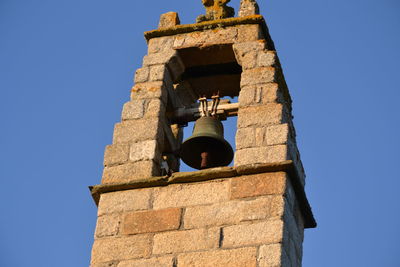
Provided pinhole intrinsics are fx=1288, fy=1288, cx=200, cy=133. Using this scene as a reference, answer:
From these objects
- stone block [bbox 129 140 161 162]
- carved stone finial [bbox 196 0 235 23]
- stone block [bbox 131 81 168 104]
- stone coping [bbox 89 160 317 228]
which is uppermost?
carved stone finial [bbox 196 0 235 23]

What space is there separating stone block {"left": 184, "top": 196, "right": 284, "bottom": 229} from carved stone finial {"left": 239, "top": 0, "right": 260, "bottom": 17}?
224 cm

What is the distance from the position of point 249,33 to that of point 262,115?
1.08 m

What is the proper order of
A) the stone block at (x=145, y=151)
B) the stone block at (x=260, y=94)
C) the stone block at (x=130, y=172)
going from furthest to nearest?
the stone block at (x=260, y=94)
the stone block at (x=145, y=151)
the stone block at (x=130, y=172)

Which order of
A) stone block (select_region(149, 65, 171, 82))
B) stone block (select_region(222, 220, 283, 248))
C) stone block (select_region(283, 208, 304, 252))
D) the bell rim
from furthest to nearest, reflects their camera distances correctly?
1. stone block (select_region(149, 65, 171, 82))
2. the bell rim
3. stone block (select_region(283, 208, 304, 252))
4. stone block (select_region(222, 220, 283, 248))

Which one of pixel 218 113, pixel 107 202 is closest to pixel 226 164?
pixel 218 113

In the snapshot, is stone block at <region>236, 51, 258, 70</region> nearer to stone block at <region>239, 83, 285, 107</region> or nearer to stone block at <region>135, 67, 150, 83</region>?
stone block at <region>239, 83, 285, 107</region>

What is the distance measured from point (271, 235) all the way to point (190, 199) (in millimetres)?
777

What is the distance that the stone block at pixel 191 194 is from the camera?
9.44m

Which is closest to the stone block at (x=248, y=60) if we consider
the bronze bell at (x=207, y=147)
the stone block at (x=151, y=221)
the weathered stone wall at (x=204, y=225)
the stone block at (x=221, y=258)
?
the bronze bell at (x=207, y=147)

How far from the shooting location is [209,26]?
10922 mm

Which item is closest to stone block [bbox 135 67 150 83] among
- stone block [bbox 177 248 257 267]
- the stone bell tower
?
the stone bell tower

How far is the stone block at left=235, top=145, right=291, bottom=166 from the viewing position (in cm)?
956

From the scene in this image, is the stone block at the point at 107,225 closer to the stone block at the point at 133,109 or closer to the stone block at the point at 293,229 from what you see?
the stone block at the point at 133,109

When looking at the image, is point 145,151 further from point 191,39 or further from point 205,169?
point 191,39
